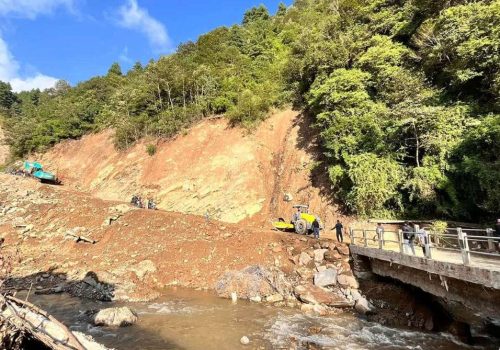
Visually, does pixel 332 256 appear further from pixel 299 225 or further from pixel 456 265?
pixel 456 265

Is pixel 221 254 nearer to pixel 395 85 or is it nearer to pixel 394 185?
pixel 394 185

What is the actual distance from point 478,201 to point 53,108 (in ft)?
197

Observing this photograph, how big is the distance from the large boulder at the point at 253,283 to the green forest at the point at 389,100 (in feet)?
25.3

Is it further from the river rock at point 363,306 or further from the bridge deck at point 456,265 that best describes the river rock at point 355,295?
the bridge deck at point 456,265

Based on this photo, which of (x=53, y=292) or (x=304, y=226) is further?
(x=304, y=226)

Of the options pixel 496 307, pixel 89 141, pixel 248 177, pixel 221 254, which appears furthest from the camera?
pixel 89 141

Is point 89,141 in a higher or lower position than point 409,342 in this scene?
higher

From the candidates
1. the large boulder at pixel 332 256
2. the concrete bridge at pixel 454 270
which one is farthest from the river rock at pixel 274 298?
the concrete bridge at pixel 454 270

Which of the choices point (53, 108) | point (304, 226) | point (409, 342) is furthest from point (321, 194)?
point (53, 108)

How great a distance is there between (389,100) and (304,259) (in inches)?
474

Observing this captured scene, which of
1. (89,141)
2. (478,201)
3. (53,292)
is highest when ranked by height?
(89,141)

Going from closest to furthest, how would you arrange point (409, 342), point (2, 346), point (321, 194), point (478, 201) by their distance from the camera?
point (2, 346) → point (409, 342) → point (478, 201) → point (321, 194)

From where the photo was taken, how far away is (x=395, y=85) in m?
22.5

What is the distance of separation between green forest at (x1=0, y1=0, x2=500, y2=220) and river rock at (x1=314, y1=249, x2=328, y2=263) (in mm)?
4723
